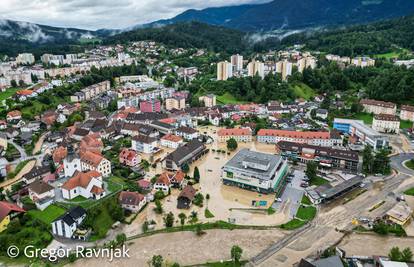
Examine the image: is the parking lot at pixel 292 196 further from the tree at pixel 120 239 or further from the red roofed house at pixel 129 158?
the red roofed house at pixel 129 158

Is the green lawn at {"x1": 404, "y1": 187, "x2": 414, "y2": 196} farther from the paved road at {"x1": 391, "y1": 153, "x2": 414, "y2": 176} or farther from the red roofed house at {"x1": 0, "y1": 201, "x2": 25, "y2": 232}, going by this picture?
the red roofed house at {"x1": 0, "y1": 201, "x2": 25, "y2": 232}

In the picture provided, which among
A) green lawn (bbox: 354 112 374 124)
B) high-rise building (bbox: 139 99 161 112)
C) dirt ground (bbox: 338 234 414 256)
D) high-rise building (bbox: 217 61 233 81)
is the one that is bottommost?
dirt ground (bbox: 338 234 414 256)

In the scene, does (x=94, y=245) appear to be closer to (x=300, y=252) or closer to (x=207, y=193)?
(x=207, y=193)

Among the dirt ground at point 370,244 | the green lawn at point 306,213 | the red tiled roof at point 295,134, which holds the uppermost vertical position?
the red tiled roof at point 295,134

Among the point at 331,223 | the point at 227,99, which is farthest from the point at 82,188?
the point at 227,99

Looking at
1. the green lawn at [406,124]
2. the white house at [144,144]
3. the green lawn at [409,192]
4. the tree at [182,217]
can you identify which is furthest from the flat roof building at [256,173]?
the green lawn at [406,124]

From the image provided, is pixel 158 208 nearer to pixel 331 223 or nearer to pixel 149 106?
pixel 331 223

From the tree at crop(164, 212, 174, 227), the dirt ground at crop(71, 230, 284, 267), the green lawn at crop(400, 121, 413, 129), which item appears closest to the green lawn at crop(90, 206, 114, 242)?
the dirt ground at crop(71, 230, 284, 267)
